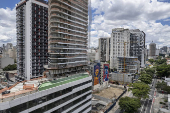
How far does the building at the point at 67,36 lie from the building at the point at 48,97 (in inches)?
368

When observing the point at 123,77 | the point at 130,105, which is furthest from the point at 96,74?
the point at 123,77

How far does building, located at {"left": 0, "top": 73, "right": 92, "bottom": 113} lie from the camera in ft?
64.2

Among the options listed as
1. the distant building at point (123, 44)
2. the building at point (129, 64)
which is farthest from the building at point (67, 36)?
the distant building at point (123, 44)

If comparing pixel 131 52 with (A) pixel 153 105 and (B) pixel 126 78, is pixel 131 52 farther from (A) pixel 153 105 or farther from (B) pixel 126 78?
(A) pixel 153 105

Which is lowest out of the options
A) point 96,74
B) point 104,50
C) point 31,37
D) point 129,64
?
point 96,74

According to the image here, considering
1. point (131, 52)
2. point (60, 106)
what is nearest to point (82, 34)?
point (60, 106)

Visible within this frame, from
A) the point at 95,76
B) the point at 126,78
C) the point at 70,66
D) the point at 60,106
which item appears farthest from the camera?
the point at 126,78

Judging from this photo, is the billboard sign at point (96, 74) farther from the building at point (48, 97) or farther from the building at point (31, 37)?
the building at point (31, 37)

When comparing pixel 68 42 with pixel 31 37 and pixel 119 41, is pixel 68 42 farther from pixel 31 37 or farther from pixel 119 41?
pixel 119 41

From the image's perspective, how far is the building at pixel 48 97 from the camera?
19.6 m

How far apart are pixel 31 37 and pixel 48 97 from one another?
45431 mm

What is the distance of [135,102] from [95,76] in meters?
23.5

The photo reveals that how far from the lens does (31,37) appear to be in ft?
198

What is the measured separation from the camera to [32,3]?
197 ft
